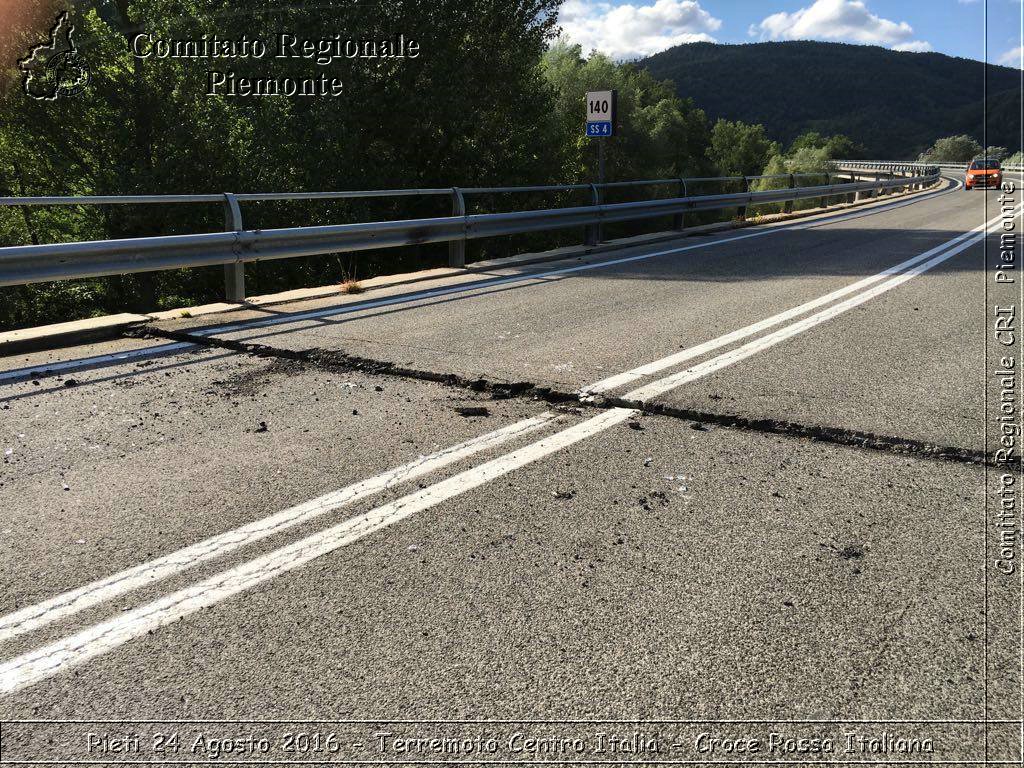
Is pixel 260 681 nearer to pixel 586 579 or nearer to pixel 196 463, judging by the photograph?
pixel 586 579

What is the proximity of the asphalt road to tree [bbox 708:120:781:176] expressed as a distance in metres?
94.5

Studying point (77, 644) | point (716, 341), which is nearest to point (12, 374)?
point (77, 644)

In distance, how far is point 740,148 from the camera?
102312 millimetres

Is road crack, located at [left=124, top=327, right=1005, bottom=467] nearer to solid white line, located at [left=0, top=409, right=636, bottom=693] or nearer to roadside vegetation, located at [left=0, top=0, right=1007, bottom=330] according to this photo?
solid white line, located at [left=0, top=409, right=636, bottom=693]

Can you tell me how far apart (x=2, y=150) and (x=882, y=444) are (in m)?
24.7

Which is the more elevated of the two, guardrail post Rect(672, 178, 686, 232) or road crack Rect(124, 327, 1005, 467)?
guardrail post Rect(672, 178, 686, 232)

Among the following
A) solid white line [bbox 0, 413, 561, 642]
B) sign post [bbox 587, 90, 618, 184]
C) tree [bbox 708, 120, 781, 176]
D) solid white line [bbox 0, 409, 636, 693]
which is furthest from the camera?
tree [bbox 708, 120, 781, 176]

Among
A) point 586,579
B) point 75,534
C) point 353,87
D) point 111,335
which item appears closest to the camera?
point 586,579

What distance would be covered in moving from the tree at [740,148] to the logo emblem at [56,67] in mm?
81883

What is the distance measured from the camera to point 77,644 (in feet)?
7.97

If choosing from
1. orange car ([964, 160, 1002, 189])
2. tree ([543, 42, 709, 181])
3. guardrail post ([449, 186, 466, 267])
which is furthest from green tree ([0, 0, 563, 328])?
orange car ([964, 160, 1002, 189])

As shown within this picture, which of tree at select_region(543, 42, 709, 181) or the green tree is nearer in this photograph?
the green tree

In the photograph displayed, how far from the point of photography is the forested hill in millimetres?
153750

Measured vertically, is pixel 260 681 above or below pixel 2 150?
below
